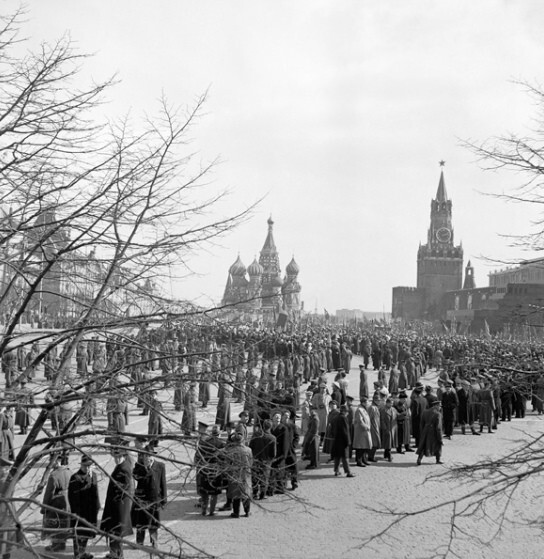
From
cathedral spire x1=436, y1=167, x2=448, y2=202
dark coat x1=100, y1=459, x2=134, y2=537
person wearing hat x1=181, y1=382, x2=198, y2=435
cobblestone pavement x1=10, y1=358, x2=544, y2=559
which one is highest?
cathedral spire x1=436, y1=167, x2=448, y2=202

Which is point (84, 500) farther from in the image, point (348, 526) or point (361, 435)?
point (361, 435)

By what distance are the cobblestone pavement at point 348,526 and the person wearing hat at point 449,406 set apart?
4140 mm

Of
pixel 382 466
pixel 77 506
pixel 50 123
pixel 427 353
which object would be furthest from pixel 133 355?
pixel 427 353

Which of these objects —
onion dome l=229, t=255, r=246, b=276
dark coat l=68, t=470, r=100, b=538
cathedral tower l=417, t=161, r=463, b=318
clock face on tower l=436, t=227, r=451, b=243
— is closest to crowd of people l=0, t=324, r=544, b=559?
dark coat l=68, t=470, r=100, b=538

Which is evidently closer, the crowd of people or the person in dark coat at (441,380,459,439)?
the crowd of people

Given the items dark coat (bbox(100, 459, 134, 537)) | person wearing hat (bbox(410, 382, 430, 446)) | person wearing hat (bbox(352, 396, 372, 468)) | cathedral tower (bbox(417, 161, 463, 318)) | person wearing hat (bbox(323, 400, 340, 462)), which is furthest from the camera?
cathedral tower (bbox(417, 161, 463, 318))

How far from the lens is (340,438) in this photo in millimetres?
12852

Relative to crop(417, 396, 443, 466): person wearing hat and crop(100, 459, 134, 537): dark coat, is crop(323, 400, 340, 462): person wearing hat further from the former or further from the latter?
crop(100, 459, 134, 537): dark coat

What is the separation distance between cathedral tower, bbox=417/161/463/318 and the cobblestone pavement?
102221 millimetres

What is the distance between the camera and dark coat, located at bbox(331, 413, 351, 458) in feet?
42.2

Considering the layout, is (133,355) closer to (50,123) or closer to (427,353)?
(50,123)

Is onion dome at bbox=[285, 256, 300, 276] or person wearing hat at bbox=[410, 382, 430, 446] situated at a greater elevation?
onion dome at bbox=[285, 256, 300, 276]

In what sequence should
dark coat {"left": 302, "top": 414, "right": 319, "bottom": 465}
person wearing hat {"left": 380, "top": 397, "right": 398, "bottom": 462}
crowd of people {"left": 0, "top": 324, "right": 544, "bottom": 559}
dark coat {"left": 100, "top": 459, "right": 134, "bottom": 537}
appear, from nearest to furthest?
crowd of people {"left": 0, "top": 324, "right": 544, "bottom": 559} < dark coat {"left": 100, "top": 459, "right": 134, "bottom": 537} < dark coat {"left": 302, "top": 414, "right": 319, "bottom": 465} < person wearing hat {"left": 380, "top": 397, "right": 398, "bottom": 462}

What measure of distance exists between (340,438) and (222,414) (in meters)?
3.98
